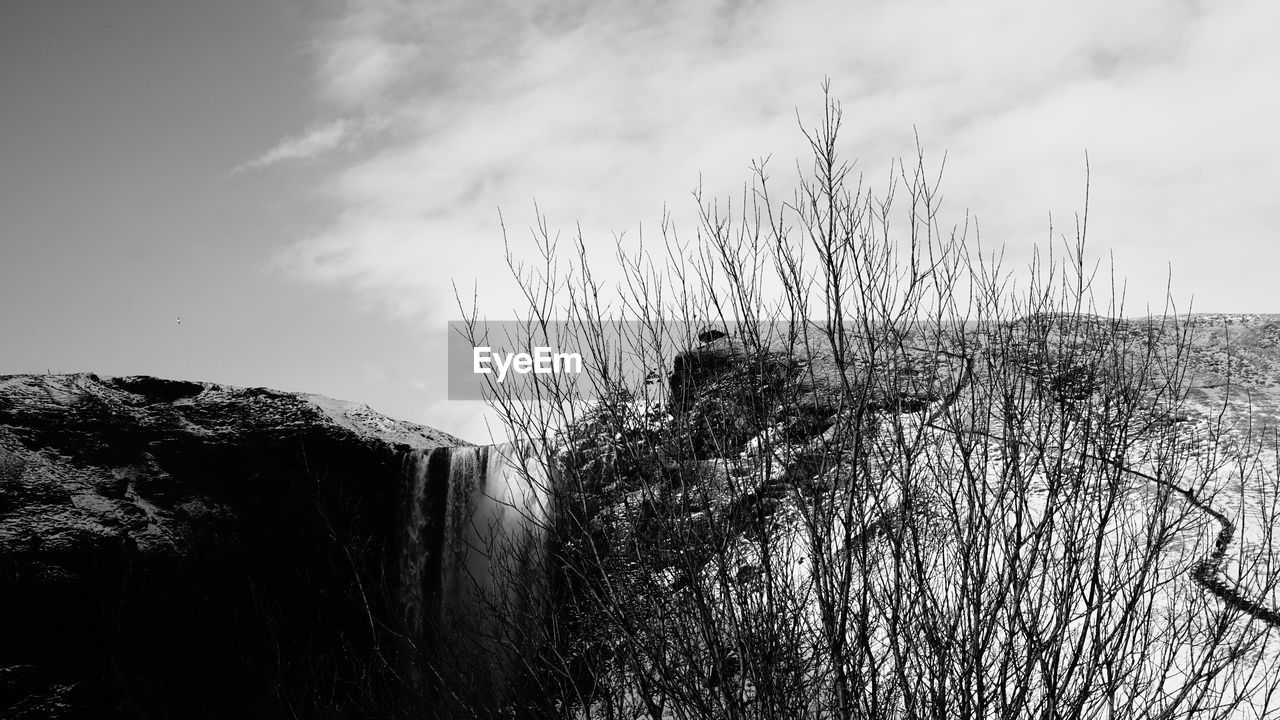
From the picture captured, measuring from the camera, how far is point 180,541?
12.5 meters

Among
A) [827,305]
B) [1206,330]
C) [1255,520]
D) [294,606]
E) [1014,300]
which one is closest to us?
[827,305]

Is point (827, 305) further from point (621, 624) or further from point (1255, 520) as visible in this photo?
point (1255, 520)

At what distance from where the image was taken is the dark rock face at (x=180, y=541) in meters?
11.1

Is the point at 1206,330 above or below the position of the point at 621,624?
above

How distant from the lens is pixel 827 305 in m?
3.38

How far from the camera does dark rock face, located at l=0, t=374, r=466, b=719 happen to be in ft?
36.4

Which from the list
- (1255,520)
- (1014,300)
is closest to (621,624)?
(1014,300)

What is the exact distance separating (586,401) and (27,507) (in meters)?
→ 11.1

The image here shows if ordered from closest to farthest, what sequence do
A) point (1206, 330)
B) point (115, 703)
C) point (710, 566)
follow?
point (710, 566), point (1206, 330), point (115, 703)

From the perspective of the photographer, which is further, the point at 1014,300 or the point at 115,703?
the point at 115,703

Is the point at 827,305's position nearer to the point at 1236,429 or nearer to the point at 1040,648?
the point at 1040,648

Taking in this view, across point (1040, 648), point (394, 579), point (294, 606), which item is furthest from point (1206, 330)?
point (294, 606)

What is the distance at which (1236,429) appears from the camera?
315 inches

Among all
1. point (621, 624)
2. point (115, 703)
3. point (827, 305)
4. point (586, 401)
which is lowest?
point (115, 703)
